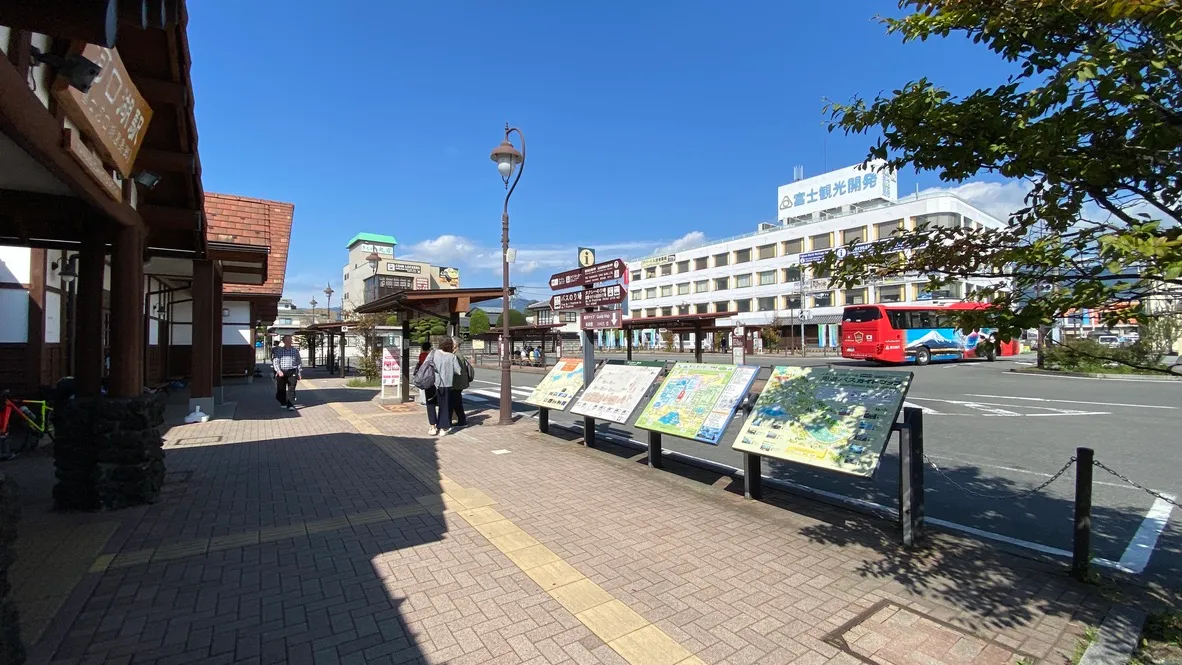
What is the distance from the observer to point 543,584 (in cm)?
362

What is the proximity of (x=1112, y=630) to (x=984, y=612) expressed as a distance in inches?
21.9

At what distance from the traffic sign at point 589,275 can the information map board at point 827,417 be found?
12.3 feet

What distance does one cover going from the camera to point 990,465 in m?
6.90

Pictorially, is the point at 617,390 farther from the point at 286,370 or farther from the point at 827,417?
the point at 286,370

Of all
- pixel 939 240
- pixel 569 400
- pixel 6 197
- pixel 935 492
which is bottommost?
pixel 935 492

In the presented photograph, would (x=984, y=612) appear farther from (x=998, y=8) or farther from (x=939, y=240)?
(x=998, y=8)

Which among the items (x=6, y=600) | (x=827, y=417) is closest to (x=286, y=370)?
(x=6, y=600)

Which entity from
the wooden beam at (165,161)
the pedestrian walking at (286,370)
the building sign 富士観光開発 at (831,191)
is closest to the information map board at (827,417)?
the wooden beam at (165,161)

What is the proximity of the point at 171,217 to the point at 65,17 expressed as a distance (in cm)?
511

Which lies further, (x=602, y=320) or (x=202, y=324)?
(x=202, y=324)

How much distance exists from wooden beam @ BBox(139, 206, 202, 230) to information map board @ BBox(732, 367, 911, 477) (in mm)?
6717

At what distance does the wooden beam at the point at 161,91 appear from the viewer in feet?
14.9

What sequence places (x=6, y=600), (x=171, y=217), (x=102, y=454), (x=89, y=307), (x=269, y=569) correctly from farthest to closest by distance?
1. (x=171, y=217)
2. (x=89, y=307)
3. (x=102, y=454)
4. (x=269, y=569)
5. (x=6, y=600)

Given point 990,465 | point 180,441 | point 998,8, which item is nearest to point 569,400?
point 990,465
